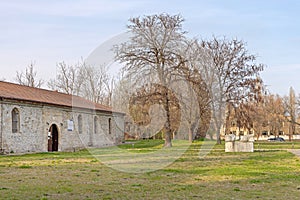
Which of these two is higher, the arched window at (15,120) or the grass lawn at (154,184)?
the arched window at (15,120)

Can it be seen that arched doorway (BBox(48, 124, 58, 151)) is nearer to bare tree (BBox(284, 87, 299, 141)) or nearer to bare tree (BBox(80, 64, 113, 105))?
bare tree (BBox(80, 64, 113, 105))

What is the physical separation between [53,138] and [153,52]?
9632 millimetres

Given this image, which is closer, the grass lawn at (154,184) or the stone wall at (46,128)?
the grass lawn at (154,184)

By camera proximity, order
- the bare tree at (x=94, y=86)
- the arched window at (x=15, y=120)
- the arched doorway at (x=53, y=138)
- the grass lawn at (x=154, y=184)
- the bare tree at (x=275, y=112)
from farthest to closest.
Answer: the bare tree at (x=275, y=112) < the bare tree at (x=94, y=86) < the arched doorway at (x=53, y=138) < the arched window at (x=15, y=120) < the grass lawn at (x=154, y=184)

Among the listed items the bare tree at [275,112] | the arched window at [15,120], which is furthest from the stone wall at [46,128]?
the bare tree at [275,112]

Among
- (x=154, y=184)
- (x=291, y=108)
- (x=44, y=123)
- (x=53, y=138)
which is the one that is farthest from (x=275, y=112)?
(x=154, y=184)

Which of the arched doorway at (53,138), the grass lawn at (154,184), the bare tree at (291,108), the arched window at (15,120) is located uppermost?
the bare tree at (291,108)

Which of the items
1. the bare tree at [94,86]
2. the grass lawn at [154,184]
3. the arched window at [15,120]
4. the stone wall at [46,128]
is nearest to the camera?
the grass lawn at [154,184]

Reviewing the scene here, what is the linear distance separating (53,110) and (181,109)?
9775mm

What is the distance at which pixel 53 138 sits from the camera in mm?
31984

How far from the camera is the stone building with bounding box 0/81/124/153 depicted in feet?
87.2

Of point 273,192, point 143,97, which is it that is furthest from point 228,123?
point 273,192

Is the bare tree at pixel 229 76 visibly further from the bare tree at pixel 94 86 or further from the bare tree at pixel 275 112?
the bare tree at pixel 275 112

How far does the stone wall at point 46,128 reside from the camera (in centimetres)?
2653
